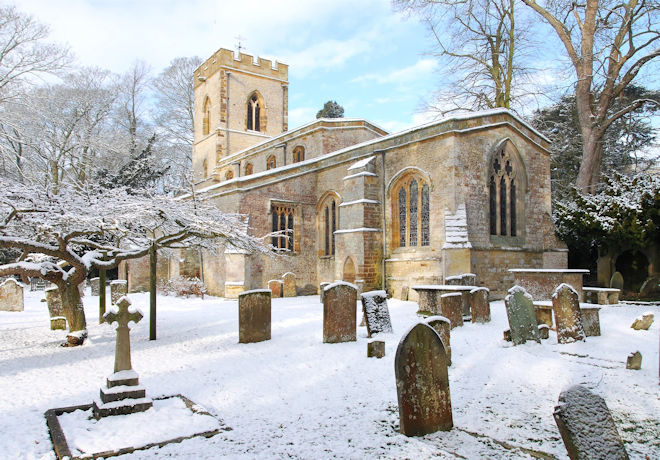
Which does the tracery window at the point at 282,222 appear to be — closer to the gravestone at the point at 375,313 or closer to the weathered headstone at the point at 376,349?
the gravestone at the point at 375,313

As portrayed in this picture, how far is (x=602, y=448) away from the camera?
2.82 metres

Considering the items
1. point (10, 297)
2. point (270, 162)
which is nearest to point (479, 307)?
point (10, 297)

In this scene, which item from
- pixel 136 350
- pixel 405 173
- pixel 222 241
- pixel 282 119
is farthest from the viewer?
pixel 282 119

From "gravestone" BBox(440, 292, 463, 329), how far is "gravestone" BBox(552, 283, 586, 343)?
1.89 m

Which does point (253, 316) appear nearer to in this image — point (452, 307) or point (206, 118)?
point (452, 307)

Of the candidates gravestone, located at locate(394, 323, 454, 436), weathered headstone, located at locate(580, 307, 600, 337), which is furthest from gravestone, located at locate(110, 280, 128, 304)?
weathered headstone, located at locate(580, 307, 600, 337)

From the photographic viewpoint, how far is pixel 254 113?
31469mm

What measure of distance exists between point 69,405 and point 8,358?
10.8 feet

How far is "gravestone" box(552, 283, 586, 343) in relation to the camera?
738cm

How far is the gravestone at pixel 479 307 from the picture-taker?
379 inches

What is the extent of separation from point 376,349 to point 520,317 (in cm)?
251

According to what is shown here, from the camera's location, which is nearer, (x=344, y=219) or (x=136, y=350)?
(x=136, y=350)

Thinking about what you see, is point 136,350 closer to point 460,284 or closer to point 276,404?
point 276,404

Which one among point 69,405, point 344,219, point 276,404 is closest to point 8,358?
point 69,405
